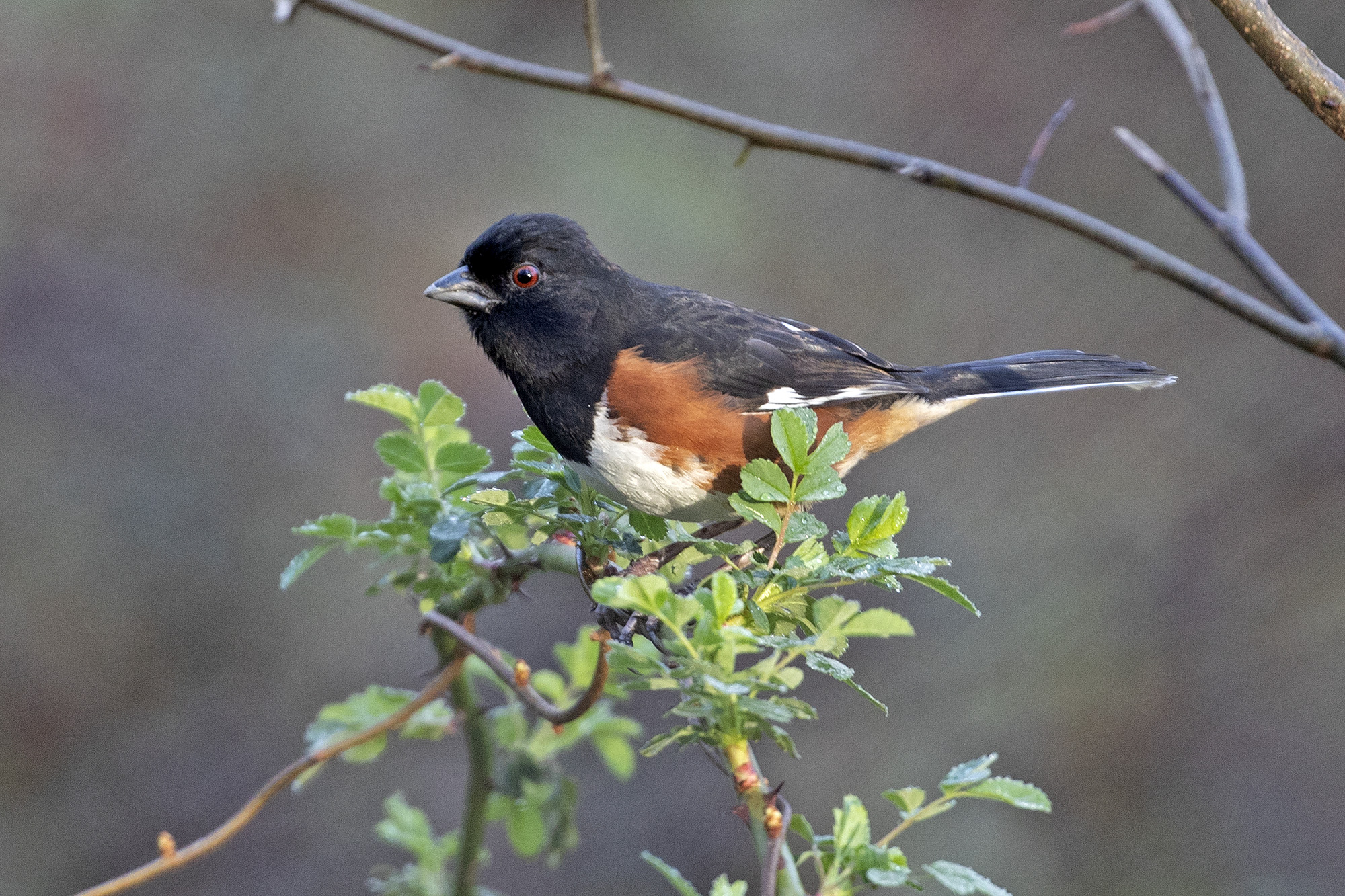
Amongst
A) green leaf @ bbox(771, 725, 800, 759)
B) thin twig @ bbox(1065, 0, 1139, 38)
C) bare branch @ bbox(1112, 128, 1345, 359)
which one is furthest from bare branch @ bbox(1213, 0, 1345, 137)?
green leaf @ bbox(771, 725, 800, 759)

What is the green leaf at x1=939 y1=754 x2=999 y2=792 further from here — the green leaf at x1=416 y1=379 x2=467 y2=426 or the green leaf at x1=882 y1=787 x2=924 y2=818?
the green leaf at x1=416 y1=379 x2=467 y2=426

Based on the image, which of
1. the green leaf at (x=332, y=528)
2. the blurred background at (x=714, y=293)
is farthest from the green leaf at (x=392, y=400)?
the blurred background at (x=714, y=293)

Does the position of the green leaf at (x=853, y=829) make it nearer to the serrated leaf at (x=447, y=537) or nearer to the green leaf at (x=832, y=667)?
the green leaf at (x=832, y=667)

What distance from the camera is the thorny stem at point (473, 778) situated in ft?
4.63

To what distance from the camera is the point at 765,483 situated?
50.4 inches

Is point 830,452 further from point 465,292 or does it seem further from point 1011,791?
point 465,292

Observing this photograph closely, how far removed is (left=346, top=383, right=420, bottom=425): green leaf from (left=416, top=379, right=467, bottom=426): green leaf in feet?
0.04

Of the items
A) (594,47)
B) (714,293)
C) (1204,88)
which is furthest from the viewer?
(714,293)

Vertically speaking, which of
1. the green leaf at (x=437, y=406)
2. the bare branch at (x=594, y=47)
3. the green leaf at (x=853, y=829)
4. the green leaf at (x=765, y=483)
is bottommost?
the green leaf at (x=437, y=406)

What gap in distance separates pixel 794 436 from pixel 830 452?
5 centimetres

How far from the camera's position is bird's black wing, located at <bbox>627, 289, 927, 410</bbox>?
220 centimetres

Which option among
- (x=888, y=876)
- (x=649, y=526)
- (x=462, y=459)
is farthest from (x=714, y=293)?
(x=888, y=876)

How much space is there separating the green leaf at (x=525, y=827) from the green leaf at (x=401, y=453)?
45 cm

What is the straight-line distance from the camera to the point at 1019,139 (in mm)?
5574
